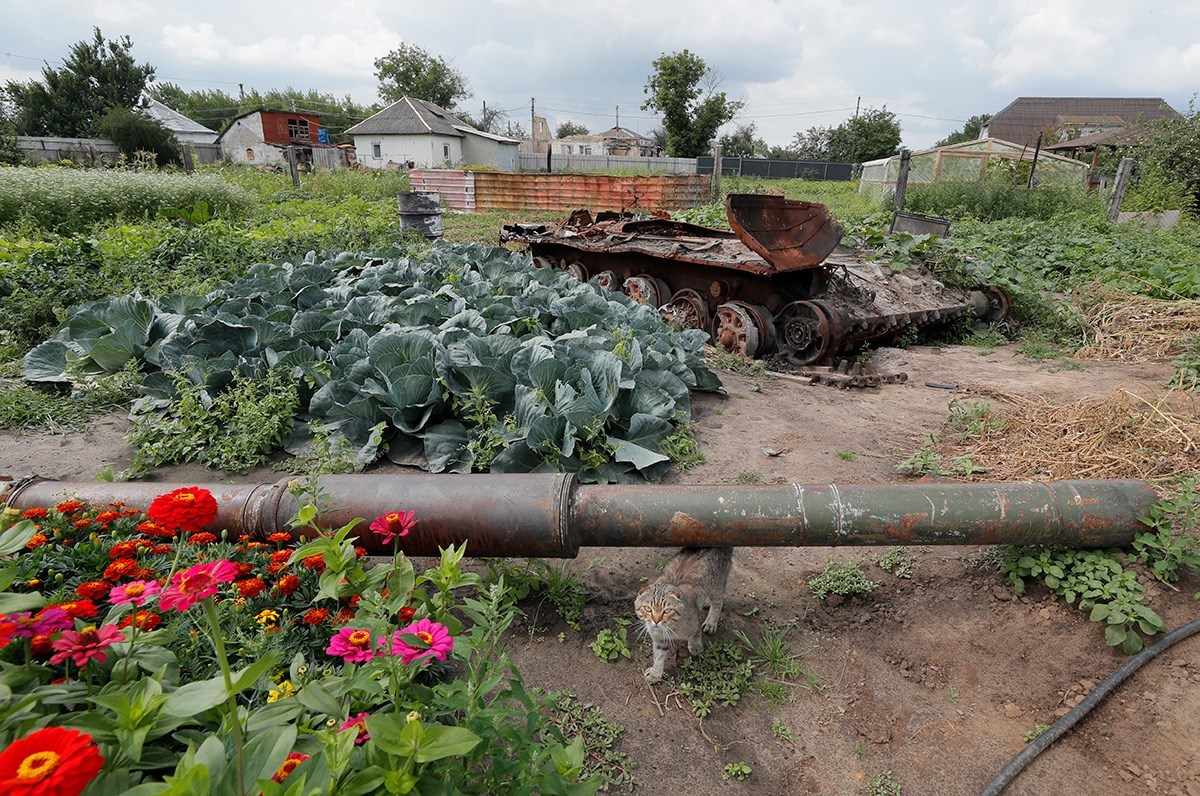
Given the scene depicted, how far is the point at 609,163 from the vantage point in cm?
3425

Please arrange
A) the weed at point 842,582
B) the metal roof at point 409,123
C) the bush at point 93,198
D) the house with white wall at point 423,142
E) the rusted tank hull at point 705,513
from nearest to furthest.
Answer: the rusted tank hull at point 705,513, the weed at point 842,582, the bush at point 93,198, the house with white wall at point 423,142, the metal roof at point 409,123

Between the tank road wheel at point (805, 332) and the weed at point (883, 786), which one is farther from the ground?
the tank road wheel at point (805, 332)

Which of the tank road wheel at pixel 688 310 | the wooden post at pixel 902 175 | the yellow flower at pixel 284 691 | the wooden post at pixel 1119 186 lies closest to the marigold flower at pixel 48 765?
the yellow flower at pixel 284 691

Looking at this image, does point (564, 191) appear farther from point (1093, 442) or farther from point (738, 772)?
point (738, 772)

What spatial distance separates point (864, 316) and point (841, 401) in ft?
5.21

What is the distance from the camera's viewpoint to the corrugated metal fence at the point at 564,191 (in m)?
19.3

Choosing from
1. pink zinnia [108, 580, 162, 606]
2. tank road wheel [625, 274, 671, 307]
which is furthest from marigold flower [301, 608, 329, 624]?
tank road wheel [625, 274, 671, 307]

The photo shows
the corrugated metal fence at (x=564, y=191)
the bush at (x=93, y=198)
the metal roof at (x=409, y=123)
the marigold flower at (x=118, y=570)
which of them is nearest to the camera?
the marigold flower at (x=118, y=570)

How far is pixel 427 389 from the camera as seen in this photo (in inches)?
177

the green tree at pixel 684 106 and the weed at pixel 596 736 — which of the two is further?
the green tree at pixel 684 106

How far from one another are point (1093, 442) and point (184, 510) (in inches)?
180

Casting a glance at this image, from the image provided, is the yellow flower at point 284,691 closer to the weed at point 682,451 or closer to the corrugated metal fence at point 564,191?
the weed at point 682,451

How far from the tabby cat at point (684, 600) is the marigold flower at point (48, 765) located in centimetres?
191

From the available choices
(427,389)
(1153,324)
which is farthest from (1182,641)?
(1153,324)
